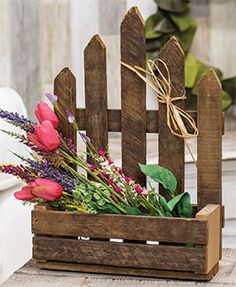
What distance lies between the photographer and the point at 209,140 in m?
1.34

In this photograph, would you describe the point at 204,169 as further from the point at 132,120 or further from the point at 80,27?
the point at 80,27

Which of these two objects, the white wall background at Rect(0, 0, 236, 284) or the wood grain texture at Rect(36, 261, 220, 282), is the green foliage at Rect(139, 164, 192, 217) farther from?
the white wall background at Rect(0, 0, 236, 284)

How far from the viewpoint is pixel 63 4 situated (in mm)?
2980

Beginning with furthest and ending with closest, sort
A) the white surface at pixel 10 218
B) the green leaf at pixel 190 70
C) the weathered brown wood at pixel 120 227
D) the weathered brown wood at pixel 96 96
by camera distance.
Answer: the green leaf at pixel 190 70 → the white surface at pixel 10 218 → the weathered brown wood at pixel 96 96 → the weathered brown wood at pixel 120 227

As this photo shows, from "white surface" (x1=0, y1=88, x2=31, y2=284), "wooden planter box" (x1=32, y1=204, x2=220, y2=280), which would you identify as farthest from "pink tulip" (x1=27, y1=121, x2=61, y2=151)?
"white surface" (x1=0, y1=88, x2=31, y2=284)

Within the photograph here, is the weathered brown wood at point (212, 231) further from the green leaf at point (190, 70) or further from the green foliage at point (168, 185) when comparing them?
the green leaf at point (190, 70)

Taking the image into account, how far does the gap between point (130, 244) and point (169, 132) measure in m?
0.19

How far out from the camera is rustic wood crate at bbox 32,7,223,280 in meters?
1.29

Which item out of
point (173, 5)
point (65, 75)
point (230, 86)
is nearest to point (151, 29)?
point (173, 5)

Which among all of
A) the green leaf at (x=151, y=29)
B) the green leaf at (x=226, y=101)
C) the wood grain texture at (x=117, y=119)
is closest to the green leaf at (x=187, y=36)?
the green leaf at (x=151, y=29)

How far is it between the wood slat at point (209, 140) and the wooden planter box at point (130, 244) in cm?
3

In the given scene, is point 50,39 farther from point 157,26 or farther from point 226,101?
point 226,101

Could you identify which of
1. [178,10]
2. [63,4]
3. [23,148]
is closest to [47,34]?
[63,4]

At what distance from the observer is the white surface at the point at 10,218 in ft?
6.23
